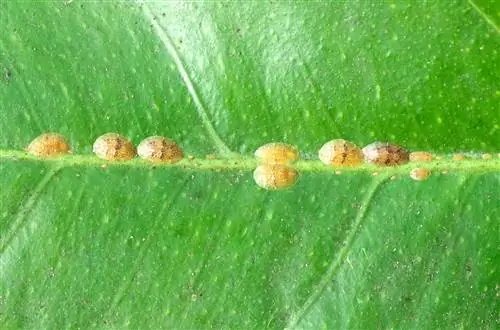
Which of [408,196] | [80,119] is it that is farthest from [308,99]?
[80,119]

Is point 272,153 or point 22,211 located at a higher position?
point 22,211

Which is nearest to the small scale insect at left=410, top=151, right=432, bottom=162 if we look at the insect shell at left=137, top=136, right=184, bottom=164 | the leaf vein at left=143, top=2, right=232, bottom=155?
the leaf vein at left=143, top=2, right=232, bottom=155

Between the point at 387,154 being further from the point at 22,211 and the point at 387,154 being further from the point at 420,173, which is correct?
the point at 22,211

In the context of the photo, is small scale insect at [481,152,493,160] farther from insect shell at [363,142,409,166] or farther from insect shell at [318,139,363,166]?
insect shell at [318,139,363,166]

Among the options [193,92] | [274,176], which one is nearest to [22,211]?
[193,92]

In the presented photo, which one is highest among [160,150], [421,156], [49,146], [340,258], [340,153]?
[49,146]

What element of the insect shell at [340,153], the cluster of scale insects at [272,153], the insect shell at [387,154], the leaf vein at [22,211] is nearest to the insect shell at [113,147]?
the cluster of scale insects at [272,153]
